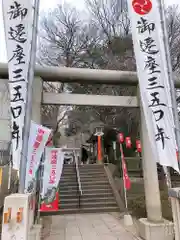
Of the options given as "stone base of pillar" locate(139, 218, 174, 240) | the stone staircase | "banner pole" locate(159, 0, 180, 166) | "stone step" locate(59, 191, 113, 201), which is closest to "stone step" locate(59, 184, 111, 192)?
the stone staircase

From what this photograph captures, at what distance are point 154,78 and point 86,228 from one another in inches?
214

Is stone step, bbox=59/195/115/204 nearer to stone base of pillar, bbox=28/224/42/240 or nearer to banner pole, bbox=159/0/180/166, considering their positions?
stone base of pillar, bbox=28/224/42/240

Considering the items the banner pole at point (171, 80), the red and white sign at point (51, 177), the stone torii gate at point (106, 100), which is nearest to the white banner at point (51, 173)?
the red and white sign at point (51, 177)

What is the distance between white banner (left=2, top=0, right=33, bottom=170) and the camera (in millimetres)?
4441

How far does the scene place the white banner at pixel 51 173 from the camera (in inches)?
229

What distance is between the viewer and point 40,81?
6.46m

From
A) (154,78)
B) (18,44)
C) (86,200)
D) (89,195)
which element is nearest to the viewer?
(18,44)

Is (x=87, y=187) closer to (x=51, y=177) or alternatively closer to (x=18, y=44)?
(x=51, y=177)

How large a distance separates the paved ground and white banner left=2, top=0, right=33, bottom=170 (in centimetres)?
433

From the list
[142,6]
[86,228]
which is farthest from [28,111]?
[86,228]

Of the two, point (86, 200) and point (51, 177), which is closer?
point (51, 177)

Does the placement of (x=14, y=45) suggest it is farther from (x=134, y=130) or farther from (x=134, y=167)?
(x=134, y=130)

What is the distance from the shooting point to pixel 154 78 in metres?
4.87

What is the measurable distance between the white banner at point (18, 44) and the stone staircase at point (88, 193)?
273 inches
